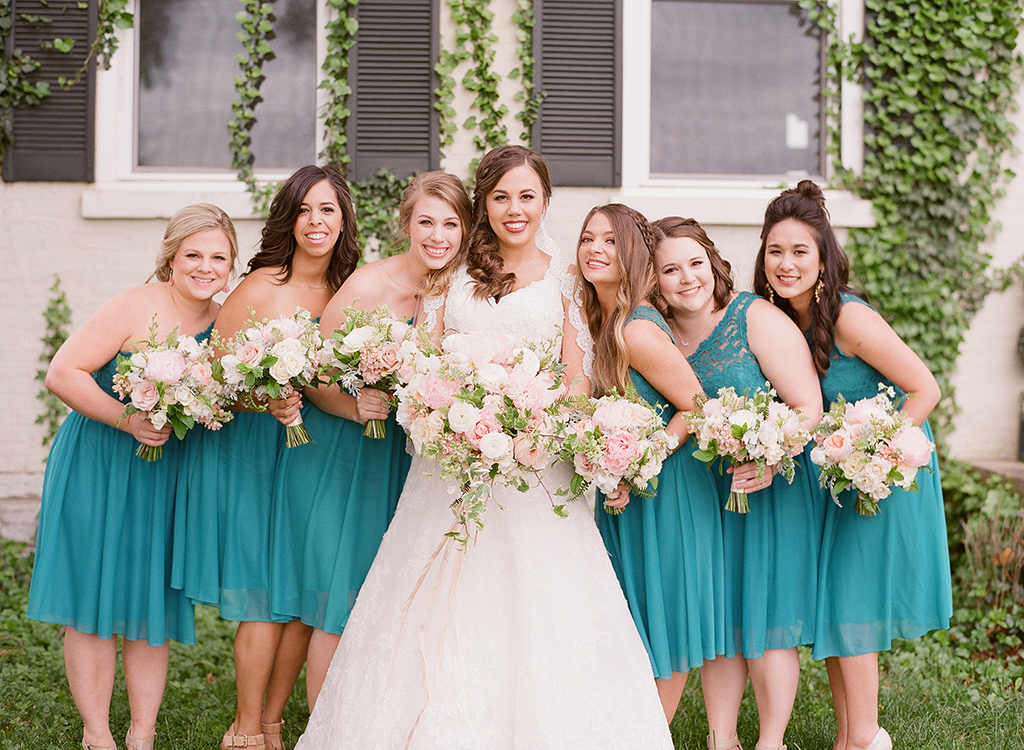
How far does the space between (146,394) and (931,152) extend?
203 inches

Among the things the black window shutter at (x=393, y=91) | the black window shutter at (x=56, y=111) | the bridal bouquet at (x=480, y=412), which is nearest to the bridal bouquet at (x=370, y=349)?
the bridal bouquet at (x=480, y=412)

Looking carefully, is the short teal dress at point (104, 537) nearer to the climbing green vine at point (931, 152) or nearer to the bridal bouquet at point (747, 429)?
the bridal bouquet at point (747, 429)

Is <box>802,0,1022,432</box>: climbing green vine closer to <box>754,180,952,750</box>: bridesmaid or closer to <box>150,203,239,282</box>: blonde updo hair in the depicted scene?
<box>754,180,952,750</box>: bridesmaid

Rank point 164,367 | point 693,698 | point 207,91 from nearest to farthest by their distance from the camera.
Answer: point 164,367
point 693,698
point 207,91

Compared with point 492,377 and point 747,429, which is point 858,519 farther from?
point 492,377

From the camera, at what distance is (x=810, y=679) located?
4.64 metres

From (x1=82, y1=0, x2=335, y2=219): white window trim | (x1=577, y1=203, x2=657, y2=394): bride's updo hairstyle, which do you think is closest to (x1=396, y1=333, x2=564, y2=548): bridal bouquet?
(x1=577, y1=203, x2=657, y2=394): bride's updo hairstyle

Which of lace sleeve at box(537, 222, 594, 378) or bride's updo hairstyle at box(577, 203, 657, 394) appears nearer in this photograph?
bride's updo hairstyle at box(577, 203, 657, 394)

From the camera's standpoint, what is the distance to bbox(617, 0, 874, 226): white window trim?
599 centimetres

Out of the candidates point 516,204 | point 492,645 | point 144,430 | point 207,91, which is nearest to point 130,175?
point 207,91

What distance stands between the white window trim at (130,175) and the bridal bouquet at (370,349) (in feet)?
10.4

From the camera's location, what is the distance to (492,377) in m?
2.80

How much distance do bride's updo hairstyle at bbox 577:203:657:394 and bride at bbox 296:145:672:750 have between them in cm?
9

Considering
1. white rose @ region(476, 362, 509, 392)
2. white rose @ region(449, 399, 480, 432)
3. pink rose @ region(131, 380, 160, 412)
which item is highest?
white rose @ region(476, 362, 509, 392)
